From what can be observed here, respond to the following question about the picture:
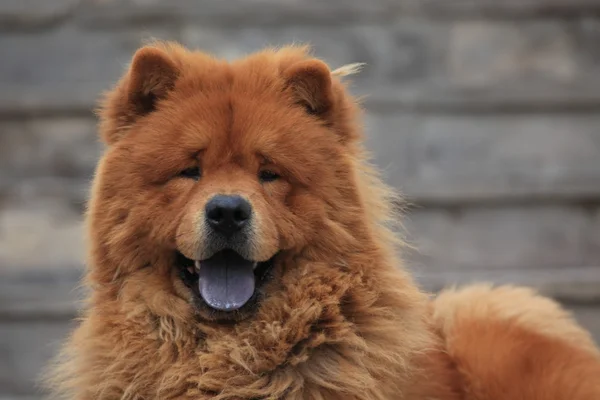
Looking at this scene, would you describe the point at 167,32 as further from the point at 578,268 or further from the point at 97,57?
the point at 578,268

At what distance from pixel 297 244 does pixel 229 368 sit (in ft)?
1.78

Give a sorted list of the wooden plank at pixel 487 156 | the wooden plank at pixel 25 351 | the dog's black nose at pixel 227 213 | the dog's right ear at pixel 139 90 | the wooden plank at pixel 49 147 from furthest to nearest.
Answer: the wooden plank at pixel 49 147, the wooden plank at pixel 25 351, the wooden plank at pixel 487 156, the dog's right ear at pixel 139 90, the dog's black nose at pixel 227 213

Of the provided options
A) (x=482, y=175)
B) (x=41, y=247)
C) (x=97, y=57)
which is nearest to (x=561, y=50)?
(x=482, y=175)

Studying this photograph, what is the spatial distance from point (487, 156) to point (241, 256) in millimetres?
4460

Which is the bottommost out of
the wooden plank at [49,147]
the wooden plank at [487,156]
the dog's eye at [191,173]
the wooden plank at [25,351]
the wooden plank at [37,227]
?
the wooden plank at [25,351]

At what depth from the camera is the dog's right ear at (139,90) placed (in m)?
3.46

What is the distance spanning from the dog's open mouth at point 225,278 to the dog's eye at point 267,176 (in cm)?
31

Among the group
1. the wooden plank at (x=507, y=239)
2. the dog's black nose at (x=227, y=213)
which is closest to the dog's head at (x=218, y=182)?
the dog's black nose at (x=227, y=213)

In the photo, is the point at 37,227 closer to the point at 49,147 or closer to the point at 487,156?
the point at 49,147

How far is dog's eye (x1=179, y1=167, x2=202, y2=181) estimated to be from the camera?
338cm

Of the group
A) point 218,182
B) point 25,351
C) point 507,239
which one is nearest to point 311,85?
point 218,182

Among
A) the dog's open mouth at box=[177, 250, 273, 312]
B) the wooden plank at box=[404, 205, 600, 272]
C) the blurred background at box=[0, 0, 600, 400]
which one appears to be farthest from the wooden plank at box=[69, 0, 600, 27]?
the dog's open mouth at box=[177, 250, 273, 312]

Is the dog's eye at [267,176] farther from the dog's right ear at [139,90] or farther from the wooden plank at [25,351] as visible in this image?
the wooden plank at [25,351]

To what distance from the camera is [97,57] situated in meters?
7.54
